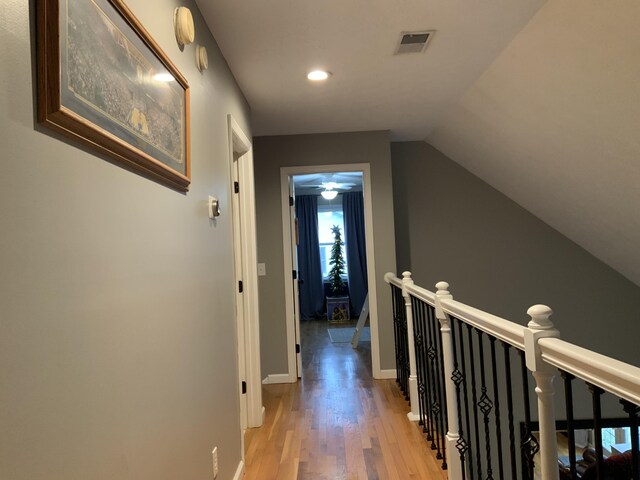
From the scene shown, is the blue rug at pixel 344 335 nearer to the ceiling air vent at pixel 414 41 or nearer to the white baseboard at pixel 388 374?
the white baseboard at pixel 388 374

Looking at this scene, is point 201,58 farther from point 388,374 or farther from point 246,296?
point 388,374

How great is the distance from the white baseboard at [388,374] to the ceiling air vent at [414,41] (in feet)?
8.98

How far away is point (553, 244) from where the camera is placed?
4332 millimetres

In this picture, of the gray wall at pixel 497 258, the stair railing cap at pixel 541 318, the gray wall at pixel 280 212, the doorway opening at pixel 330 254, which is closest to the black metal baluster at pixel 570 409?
the stair railing cap at pixel 541 318

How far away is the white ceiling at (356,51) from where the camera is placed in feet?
6.55

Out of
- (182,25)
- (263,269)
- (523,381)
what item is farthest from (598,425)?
(263,269)

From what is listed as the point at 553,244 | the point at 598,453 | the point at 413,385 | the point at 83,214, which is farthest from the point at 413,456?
the point at 553,244

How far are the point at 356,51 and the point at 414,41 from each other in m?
0.32

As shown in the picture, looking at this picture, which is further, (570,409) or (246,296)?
(246,296)

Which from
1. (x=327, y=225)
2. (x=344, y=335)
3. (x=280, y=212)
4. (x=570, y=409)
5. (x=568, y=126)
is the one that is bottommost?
(x=344, y=335)

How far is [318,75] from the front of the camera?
272cm

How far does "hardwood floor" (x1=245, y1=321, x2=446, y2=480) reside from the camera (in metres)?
2.31

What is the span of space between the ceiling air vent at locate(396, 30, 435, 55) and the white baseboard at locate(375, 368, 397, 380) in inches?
108

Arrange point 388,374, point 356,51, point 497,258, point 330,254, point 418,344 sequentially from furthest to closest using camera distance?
point 330,254
point 497,258
point 388,374
point 418,344
point 356,51
